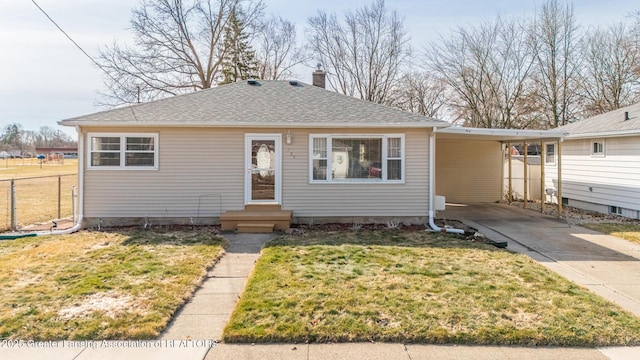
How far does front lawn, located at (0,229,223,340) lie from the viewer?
13.1 ft

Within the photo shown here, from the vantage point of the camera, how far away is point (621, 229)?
32.0ft

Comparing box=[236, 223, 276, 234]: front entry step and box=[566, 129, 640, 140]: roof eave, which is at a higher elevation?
box=[566, 129, 640, 140]: roof eave

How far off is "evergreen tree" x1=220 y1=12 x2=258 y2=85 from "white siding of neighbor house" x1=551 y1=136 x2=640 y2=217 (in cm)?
1999

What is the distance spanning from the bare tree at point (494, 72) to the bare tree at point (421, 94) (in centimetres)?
166

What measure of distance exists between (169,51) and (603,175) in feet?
80.5

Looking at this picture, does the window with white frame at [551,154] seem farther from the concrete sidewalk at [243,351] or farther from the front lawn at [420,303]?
the concrete sidewalk at [243,351]

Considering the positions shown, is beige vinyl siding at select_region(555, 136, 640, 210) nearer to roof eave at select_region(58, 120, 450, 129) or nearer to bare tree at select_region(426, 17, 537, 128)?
roof eave at select_region(58, 120, 450, 129)

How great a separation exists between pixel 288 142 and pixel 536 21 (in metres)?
20.6

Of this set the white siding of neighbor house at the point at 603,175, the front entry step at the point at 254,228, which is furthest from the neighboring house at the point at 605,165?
the front entry step at the point at 254,228

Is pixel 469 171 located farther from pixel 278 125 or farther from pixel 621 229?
pixel 278 125

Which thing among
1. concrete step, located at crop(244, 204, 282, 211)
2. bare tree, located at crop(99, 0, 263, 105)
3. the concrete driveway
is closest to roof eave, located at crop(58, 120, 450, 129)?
concrete step, located at crop(244, 204, 282, 211)

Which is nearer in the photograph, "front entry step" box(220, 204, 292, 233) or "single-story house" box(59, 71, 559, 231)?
"front entry step" box(220, 204, 292, 233)

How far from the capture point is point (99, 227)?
31.3 feet

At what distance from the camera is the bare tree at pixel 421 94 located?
26.5 metres
